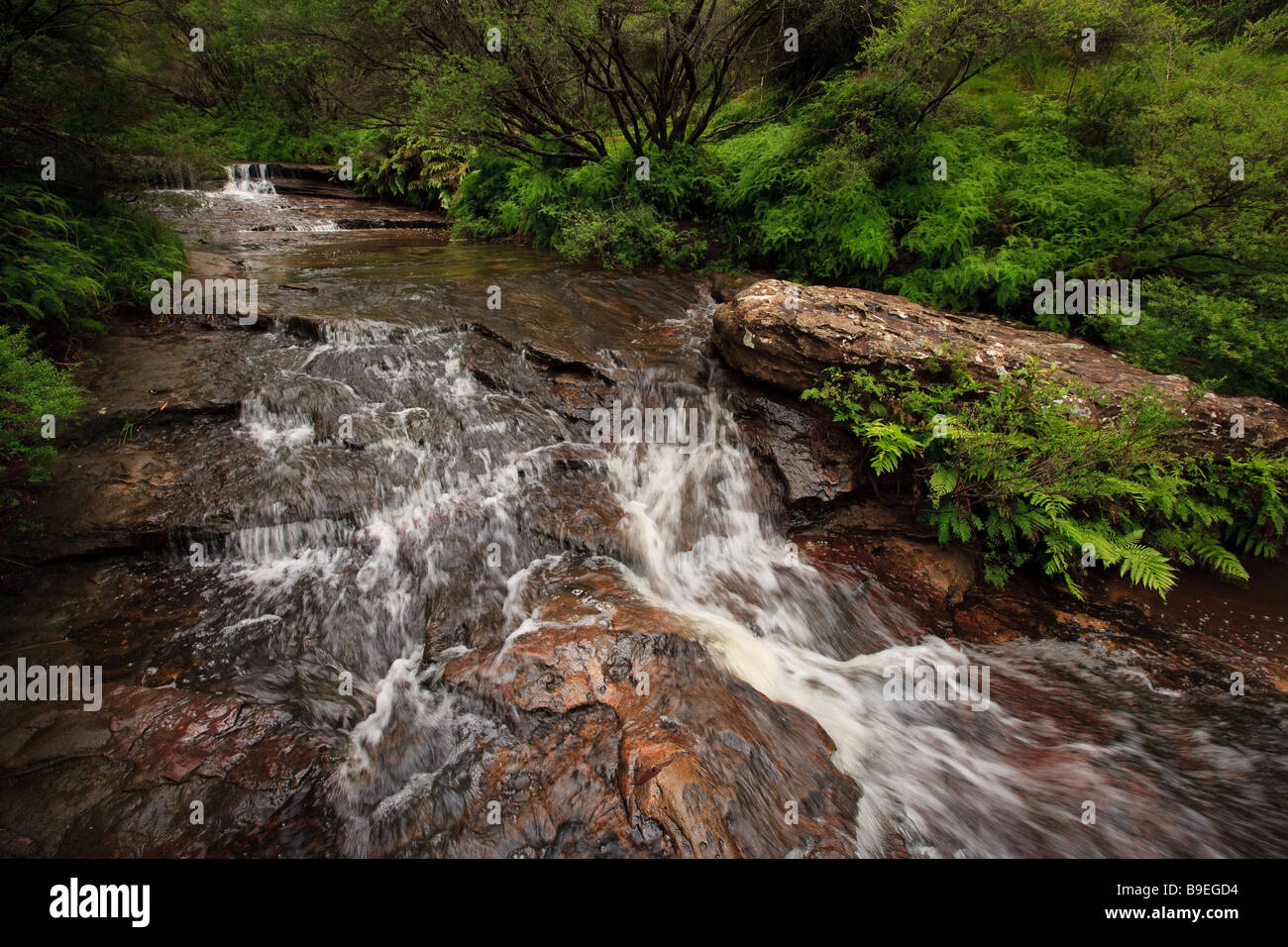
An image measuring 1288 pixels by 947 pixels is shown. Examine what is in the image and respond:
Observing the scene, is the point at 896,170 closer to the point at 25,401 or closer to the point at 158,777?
the point at 25,401

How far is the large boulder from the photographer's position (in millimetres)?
4750

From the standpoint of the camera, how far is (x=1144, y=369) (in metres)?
5.38

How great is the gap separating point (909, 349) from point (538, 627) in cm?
477

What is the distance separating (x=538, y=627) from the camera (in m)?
3.88

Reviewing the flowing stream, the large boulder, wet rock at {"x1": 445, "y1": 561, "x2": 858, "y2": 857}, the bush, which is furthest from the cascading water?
wet rock at {"x1": 445, "y1": 561, "x2": 858, "y2": 857}

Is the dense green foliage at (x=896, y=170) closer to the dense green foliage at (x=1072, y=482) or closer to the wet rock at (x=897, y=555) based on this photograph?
the dense green foliage at (x=1072, y=482)

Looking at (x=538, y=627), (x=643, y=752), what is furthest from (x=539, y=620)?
(x=643, y=752)

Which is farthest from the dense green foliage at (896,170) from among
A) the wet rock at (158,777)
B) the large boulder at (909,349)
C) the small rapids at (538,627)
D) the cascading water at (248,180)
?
the cascading water at (248,180)

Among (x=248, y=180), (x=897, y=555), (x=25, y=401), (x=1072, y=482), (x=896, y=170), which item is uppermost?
(x=248, y=180)

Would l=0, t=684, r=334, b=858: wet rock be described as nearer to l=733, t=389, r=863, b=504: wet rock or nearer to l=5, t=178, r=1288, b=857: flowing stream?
l=5, t=178, r=1288, b=857: flowing stream

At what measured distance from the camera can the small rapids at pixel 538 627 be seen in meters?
3.07

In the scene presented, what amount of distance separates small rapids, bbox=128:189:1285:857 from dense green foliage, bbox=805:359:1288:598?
949 millimetres
